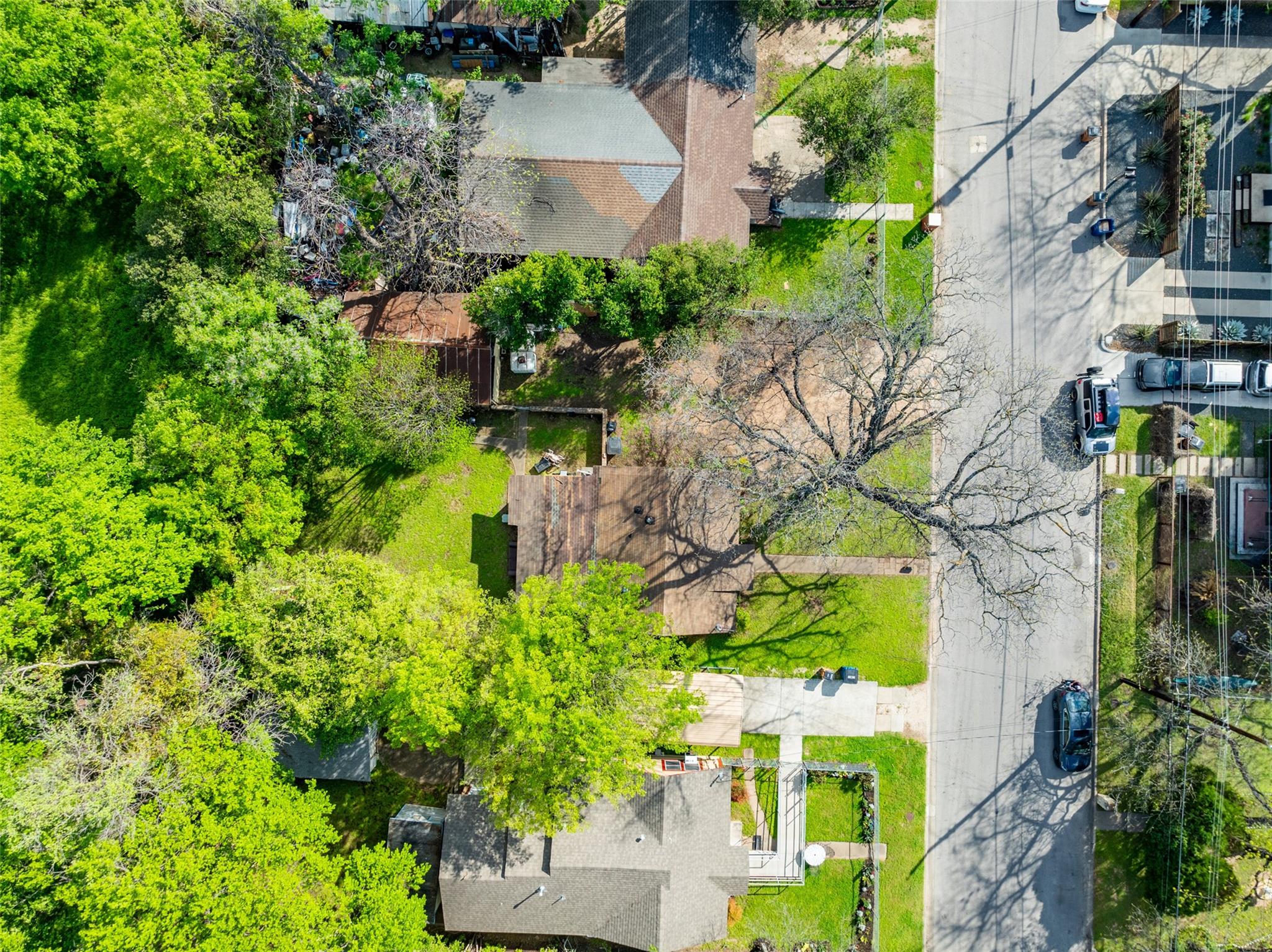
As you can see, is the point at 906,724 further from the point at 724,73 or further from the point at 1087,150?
the point at 724,73

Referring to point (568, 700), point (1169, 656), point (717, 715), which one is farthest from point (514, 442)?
point (1169, 656)

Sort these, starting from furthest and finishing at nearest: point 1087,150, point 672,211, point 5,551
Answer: point 1087,150, point 672,211, point 5,551

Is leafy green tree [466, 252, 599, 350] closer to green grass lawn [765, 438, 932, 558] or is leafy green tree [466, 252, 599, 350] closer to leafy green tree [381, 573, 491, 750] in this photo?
leafy green tree [381, 573, 491, 750]

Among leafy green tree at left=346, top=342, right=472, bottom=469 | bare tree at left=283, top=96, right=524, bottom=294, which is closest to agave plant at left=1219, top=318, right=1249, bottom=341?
bare tree at left=283, top=96, right=524, bottom=294

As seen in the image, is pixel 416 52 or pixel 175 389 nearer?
pixel 175 389

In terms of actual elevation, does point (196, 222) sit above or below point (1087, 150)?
below

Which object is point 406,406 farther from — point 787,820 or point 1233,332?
point 1233,332

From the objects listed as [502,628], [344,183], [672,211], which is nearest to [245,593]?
[502,628]

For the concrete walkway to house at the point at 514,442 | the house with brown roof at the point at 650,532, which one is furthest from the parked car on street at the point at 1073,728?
the concrete walkway to house at the point at 514,442
